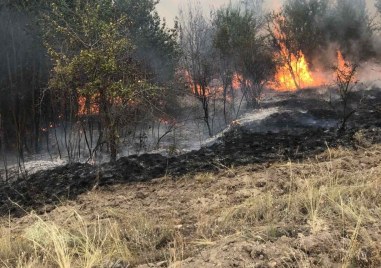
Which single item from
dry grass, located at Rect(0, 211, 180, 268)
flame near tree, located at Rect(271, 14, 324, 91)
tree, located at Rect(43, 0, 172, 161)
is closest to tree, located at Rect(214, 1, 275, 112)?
flame near tree, located at Rect(271, 14, 324, 91)

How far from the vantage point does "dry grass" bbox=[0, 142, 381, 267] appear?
12.6ft

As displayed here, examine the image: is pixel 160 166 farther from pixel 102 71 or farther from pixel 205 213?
pixel 205 213

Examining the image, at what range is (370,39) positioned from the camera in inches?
1314

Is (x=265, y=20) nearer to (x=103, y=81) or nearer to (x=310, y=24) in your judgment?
(x=310, y=24)

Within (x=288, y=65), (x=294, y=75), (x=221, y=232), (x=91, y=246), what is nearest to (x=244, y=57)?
(x=288, y=65)

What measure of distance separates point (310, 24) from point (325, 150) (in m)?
24.9

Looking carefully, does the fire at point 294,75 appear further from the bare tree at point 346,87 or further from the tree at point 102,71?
the tree at point 102,71

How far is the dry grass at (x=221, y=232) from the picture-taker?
386cm

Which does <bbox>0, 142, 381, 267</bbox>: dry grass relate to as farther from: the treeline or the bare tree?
the bare tree

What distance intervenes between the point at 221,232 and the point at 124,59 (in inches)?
330

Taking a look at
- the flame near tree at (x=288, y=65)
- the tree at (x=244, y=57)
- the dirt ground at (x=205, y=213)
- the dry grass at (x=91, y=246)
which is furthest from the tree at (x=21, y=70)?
the flame near tree at (x=288, y=65)

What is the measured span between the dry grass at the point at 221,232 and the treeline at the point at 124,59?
5.23 metres

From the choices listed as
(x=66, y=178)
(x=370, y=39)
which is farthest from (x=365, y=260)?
(x=370, y=39)

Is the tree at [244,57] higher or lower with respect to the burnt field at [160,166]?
higher
